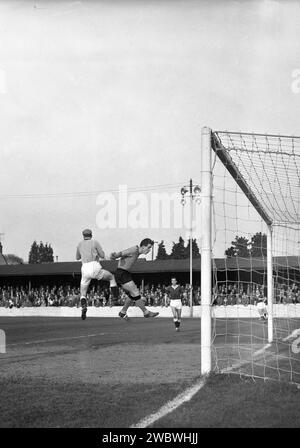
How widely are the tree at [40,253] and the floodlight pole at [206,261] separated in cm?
9976

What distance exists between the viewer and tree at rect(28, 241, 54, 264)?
108938 mm

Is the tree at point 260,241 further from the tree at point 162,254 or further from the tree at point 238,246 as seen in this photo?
the tree at point 162,254

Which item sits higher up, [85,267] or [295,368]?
[85,267]

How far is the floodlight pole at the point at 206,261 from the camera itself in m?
9.65

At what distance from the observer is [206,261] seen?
9.94m

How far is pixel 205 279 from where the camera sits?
9898 millimetres

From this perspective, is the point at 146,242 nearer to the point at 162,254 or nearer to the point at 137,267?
the point at 137,267

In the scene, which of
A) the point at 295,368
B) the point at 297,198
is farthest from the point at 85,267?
the point at 297,198

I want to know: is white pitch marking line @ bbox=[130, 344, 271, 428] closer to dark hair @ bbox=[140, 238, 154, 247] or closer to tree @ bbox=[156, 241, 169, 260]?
dark hair @ bbox=[140, 238, 154, 247]

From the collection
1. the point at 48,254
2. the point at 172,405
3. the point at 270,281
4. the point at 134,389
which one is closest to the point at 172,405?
the point at 172,405

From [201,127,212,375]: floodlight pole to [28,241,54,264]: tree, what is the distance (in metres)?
99.8

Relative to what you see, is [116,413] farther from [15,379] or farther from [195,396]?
[15,379]
